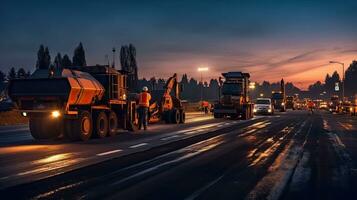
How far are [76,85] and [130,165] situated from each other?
6.40 m

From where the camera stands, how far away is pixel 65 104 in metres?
15.3

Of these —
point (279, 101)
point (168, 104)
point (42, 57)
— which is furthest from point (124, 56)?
point (168, 104)

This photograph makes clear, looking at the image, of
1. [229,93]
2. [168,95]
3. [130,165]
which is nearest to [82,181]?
[130,165]

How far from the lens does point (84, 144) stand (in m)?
15.0

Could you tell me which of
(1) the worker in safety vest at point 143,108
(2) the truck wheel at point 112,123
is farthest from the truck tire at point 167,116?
(2) the truck wheel at point 112,123

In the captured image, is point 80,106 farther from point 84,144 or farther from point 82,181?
point 82,181

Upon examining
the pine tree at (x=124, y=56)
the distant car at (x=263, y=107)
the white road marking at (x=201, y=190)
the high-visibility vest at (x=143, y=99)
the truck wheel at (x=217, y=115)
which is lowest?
the white road marking at (x=201, y=190)

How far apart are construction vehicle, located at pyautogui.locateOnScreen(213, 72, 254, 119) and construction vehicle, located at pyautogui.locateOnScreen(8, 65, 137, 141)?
1752 centimetres

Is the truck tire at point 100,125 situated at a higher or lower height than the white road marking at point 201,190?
higher

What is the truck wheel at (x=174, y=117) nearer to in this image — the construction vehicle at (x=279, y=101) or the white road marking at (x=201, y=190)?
the white road marking at (x=201, y=190)

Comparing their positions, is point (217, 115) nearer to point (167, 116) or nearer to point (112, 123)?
point (167, 116)

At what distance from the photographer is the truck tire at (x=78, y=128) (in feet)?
52.5

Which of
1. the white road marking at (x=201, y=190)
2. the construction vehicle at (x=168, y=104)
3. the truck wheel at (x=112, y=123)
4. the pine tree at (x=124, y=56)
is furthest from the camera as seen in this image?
the pine tree at (x=124, y=56)

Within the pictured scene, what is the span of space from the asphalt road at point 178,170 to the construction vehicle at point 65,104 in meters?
1.26
